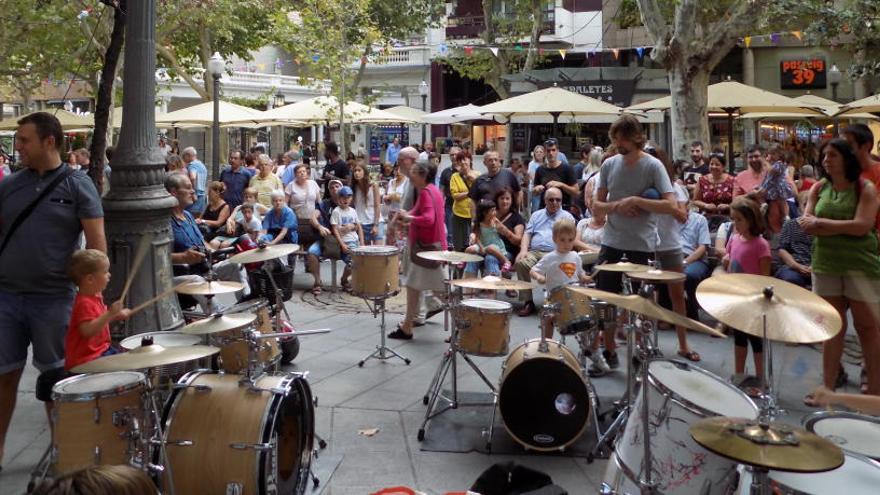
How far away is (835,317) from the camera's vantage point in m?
3.29

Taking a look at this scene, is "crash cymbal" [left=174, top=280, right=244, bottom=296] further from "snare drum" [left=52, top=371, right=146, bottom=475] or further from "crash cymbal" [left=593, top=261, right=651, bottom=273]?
"crash cymbal" [left=593, top=261, right=651, bottom=273]

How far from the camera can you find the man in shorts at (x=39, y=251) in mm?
4484

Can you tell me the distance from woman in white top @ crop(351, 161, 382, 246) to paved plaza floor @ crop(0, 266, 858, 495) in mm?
2452

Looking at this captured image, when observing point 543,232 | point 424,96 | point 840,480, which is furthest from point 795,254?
point 424,96

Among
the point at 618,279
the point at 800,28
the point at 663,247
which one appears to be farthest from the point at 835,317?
the point at 800,28

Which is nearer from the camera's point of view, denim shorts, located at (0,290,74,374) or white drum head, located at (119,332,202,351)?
white drum head, located at (119,332,202,351)

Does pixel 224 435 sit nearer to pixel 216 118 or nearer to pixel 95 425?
pixel 95 425

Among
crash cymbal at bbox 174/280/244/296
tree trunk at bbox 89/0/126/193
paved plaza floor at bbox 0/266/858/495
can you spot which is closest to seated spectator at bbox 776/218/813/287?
paved plaza floor at bbox 0/266/858/495

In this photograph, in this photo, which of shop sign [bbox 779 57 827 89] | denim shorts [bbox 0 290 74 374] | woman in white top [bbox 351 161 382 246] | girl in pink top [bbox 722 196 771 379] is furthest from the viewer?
shop sign [bbox 779 57 827 89]

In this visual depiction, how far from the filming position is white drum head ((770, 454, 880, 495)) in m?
2.78

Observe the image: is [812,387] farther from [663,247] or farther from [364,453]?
[364,453]

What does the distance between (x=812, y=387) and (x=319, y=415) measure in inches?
157

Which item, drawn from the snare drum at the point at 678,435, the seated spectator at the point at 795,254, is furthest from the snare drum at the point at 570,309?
the seated spectator at the point at 795,254

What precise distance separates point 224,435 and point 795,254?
6130 mm
